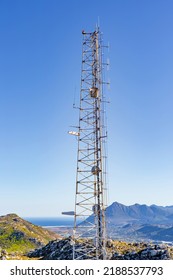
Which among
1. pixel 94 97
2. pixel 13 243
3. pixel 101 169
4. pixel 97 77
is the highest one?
pixel 97 77

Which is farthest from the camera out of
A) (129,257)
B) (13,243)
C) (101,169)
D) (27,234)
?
(27,234)

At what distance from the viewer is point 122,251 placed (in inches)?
2072

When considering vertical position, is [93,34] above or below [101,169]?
above

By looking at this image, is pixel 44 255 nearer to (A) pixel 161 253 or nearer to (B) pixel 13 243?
(A) pixel 161 253

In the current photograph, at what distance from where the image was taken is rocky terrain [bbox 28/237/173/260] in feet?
149

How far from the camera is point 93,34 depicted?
1083 inches

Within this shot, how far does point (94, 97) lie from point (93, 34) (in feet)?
16.9

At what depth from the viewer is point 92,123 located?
26.0 meters

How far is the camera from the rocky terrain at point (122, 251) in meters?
45.3
